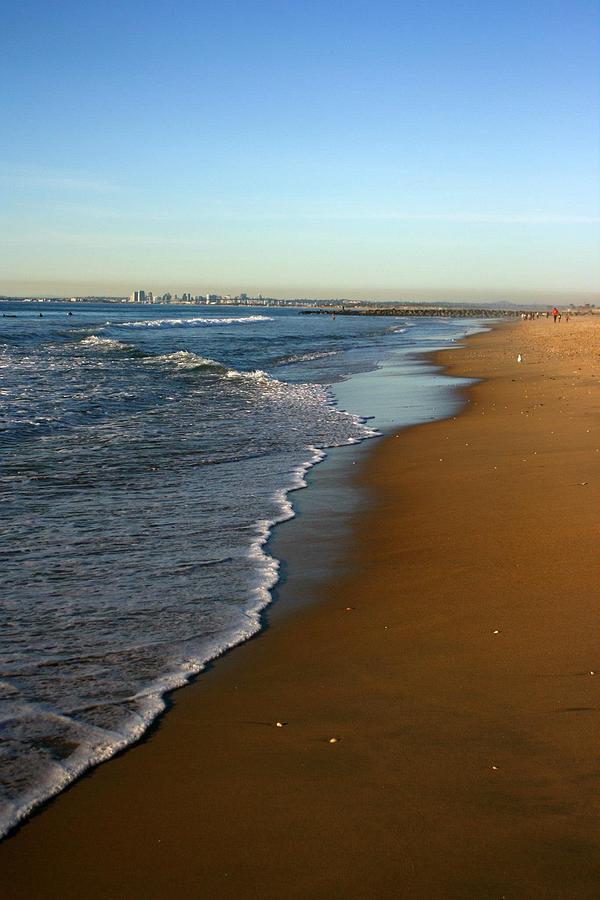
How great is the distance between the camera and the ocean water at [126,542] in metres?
4.34

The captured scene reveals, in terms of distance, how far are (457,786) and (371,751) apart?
0.46 m

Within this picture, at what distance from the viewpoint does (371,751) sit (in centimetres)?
384

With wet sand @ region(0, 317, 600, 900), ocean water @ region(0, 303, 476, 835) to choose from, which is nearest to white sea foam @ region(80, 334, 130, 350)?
ocean water @ region(0, 303, 476, 835)

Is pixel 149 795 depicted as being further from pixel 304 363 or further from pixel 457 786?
pixel 304 363

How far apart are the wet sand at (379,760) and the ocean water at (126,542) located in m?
0.31

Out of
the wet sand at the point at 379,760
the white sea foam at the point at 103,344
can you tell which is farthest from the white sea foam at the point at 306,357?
the wet sand at the point at 379,760

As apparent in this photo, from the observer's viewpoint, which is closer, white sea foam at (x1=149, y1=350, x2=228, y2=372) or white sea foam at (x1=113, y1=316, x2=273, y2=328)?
white sea foam at (x1=149, y1=350, x2=228, y2=372)

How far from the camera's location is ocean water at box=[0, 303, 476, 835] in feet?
14.3

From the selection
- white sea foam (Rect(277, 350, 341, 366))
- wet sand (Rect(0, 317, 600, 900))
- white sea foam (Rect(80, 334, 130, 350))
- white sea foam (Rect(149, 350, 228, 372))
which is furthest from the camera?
white sea foam (Rect(80, 334, 130, 350))

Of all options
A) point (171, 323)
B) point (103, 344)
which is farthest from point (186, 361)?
point (171, 323)

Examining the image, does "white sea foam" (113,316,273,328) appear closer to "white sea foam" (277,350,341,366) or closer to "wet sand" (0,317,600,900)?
"white sea foam" (277,350,341,366)

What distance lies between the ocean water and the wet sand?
313mm

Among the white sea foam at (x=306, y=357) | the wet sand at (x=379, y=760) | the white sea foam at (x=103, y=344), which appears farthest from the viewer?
the white sea foam at (x=103, y=344)

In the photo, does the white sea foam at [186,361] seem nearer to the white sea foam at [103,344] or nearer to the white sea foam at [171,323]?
the white sea foam at [103,344]
